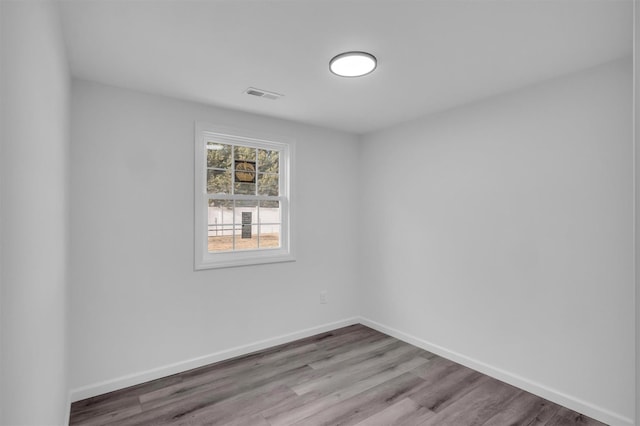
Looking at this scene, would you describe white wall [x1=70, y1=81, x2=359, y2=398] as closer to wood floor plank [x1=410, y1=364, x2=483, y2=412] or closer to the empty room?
the empty room

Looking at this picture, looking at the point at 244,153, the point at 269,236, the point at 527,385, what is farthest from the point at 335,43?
the point at 527,385

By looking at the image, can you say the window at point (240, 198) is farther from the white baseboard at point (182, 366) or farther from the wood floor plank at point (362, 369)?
the wood floor plank at point (362, 369)

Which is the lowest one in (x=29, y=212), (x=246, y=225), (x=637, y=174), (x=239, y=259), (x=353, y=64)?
(x=239, y=259)

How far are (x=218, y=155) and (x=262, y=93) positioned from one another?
0.84m

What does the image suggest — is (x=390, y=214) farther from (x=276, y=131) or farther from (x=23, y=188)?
(x=23, y=188)

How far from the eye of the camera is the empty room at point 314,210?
6.07ft

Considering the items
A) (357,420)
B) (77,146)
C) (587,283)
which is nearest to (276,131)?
(77,146)

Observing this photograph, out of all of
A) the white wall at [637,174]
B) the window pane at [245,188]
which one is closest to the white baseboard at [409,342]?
the white wall at [637,174]

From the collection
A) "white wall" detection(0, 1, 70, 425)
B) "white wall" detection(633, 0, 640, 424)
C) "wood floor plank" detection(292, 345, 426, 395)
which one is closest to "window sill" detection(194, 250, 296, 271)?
"wood floor plank" detection(292, 345, 426, 395)

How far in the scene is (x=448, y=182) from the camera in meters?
3.40

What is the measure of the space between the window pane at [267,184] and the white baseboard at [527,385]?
215 cm

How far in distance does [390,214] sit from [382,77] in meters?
1.81

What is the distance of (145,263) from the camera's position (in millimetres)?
2898

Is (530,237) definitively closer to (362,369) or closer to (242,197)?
(362,369)
